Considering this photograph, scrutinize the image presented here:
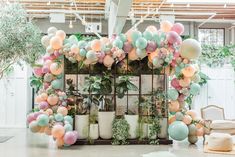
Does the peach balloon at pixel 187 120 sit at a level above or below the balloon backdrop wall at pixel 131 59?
below

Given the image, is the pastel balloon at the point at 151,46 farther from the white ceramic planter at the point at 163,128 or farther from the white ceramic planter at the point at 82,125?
the white ceramic planter at the point at 82,125

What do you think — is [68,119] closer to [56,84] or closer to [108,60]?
[56,84]

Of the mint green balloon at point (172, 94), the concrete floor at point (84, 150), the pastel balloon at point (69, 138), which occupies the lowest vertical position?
the concrete floor at point (84, 150)

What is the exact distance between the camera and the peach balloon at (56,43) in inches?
346

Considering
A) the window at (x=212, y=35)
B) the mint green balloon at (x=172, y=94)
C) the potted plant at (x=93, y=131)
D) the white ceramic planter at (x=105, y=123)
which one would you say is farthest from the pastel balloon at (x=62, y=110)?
the window at (x=212, y=35)

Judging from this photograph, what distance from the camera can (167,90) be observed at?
30.3 feet

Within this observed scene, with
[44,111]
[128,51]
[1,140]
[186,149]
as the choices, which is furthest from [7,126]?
[186,149]

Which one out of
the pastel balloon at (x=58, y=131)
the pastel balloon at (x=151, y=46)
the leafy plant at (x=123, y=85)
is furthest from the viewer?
the leafy plant at (x=123, y=85)

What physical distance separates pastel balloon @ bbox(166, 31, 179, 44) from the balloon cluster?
2418mm

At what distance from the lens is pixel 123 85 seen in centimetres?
903

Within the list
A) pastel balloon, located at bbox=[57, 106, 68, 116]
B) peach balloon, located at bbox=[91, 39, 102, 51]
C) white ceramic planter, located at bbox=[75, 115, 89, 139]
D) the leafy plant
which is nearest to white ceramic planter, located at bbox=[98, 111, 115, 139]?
white ceramic planter, located at bbox=[75, 115, 89, 139]

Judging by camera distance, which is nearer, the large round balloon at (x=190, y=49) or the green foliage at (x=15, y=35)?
the large round balloon at (x=190, y=49)

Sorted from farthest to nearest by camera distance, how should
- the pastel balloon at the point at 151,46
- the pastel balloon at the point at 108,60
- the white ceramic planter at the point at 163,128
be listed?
the white ceramic planter at the point at 163,128 < the pastel balloon at the point at 108,60 < the pastel balloon at the point at 151,46

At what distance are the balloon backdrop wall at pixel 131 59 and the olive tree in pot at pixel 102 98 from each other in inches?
15.4
